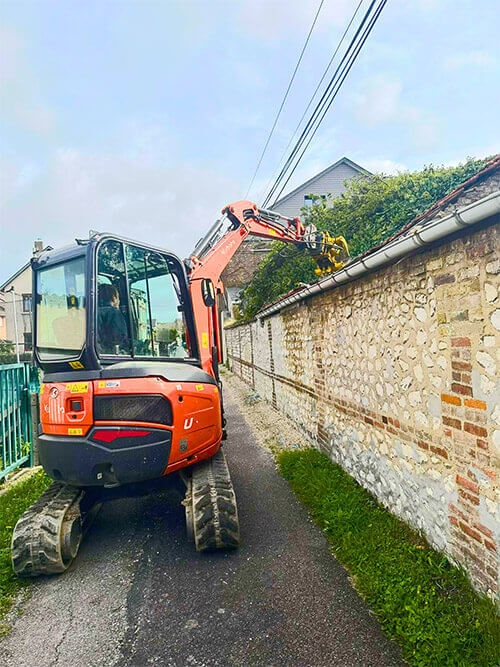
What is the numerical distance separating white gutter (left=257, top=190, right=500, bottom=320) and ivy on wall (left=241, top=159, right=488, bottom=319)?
715 cm

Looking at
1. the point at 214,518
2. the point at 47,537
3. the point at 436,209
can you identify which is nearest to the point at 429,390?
the point at 214,518

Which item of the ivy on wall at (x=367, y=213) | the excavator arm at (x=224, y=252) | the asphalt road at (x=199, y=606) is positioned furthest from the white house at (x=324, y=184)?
the asphalt road at (x=199, y=606)

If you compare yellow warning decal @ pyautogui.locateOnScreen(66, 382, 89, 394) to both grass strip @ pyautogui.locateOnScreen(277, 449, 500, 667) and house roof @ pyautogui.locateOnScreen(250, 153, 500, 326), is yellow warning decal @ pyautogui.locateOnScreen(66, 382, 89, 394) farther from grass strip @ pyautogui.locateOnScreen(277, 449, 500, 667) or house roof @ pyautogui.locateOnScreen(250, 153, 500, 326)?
house roof @ pyautogui.locateOnScreen(250, 153, 500, 326)

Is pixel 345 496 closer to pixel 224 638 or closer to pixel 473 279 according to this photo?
pixel 224 638

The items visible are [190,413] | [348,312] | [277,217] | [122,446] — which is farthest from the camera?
[277,217]

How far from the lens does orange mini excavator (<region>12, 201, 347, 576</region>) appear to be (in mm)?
3629

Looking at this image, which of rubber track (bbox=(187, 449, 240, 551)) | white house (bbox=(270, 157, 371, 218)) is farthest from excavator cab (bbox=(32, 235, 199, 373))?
white house (bbox=(270, 157, 371, 218))

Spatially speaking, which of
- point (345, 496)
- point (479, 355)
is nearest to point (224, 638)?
point (345, 496)

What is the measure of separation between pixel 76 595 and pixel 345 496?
2.64 meters

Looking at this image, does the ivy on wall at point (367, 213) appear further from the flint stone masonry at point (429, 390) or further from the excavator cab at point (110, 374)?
the excavator cab at point (110, 374)

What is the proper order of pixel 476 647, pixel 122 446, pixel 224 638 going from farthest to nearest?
pixel 122 446 < pixel 224 638 < pixel 476 647

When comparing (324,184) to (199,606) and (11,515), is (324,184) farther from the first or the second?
(199,606)

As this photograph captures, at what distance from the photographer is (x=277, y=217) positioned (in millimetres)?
7535

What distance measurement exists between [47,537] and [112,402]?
4.04 feet
